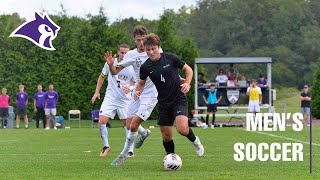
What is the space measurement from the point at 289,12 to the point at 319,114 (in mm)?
71985

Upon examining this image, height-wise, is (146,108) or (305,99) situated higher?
(146,108)

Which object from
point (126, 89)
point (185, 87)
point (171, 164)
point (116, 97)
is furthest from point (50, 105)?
point (171, 164)

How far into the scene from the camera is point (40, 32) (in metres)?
44.2

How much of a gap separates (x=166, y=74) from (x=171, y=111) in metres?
0.64

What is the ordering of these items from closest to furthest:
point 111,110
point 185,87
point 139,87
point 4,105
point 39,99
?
1. point 185,87
2. point 139,87
3. point 111,110
4. point 4,105
5. point 39,99

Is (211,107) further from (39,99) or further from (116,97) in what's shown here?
(116,97)

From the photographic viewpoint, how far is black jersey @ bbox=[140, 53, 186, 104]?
12.3m

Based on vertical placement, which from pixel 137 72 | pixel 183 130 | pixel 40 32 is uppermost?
pixel 40 32

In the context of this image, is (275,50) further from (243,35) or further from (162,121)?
(162,121)

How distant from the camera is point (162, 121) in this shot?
1262cm

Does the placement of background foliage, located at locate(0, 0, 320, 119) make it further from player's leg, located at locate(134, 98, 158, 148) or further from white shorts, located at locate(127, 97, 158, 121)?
player's leg, located at locate(134, 98, 158, 148)

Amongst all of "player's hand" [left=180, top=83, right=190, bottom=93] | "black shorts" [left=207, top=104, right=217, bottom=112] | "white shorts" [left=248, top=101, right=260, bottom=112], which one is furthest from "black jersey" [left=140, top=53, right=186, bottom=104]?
"black shorts" [left=207, top=104, right=217, bottom=112]

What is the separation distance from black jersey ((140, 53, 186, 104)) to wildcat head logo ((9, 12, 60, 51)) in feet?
103

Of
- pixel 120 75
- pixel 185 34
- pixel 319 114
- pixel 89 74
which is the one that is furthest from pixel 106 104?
pixel 185 34
